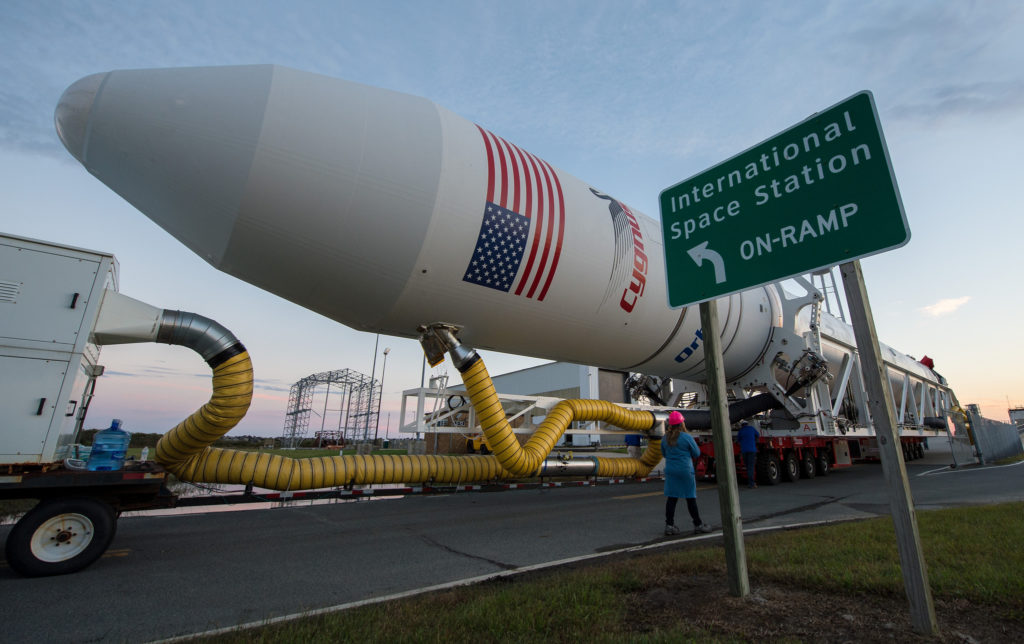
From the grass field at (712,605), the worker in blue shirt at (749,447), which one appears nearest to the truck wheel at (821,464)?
the worker in blue shirt at (749,447)

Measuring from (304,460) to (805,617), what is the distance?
5.29 meters

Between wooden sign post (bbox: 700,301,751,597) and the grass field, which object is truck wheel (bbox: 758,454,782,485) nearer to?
the grass field

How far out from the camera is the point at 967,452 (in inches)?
705

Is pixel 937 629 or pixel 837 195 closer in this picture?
pixel 937 629

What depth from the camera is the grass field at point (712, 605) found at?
245 centimetres

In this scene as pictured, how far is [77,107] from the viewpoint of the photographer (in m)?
4.33

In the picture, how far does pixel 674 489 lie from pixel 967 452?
19316mm

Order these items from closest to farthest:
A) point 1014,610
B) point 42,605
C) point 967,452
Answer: point 1014,610 → point 42,605 → point 967,452

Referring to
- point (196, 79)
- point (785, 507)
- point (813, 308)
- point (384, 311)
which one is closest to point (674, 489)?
point (785, 507)

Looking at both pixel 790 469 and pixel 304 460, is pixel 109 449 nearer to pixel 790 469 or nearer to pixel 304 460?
pixel 304 460

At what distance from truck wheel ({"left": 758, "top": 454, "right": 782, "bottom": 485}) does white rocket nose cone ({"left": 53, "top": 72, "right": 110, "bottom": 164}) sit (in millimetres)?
12035

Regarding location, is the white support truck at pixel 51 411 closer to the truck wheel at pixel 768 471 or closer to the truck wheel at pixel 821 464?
the truck wheel at pixel 768 471

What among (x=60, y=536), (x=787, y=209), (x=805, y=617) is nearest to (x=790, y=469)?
(x=805, y=617)

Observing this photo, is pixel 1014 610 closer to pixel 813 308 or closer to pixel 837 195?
pixel 837 195
